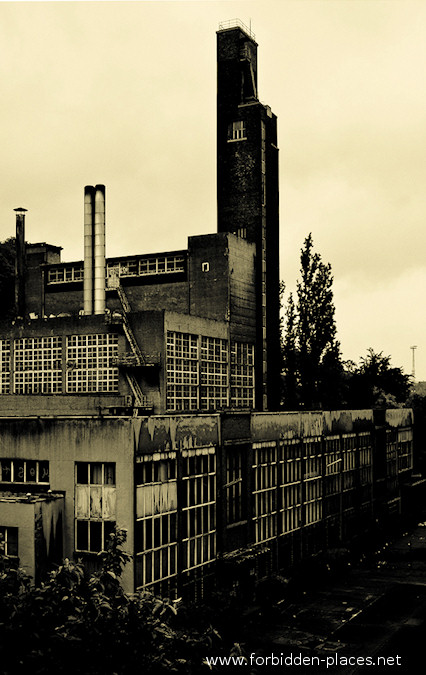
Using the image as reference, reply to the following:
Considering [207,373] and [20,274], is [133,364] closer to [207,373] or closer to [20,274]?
[207,373]

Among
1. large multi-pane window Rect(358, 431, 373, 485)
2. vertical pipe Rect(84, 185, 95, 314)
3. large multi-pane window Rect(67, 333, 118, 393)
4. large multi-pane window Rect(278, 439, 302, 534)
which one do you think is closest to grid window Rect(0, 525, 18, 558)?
large multi-pane window Rect(278, 439, 302, 534)

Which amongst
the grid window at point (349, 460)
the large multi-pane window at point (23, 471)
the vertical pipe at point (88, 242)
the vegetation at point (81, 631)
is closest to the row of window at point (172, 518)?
the large multi-pane window at point (23, 471)

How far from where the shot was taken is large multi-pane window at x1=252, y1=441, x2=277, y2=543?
3953cm

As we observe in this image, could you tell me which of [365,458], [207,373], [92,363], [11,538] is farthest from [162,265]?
[11,538]

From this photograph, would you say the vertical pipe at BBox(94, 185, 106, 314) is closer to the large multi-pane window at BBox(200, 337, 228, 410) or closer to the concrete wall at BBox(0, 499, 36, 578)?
the large multi-pane window at BBox(200, 337, 228, 410)

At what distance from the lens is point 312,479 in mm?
46188

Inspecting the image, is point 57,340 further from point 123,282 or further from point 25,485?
point 25,485

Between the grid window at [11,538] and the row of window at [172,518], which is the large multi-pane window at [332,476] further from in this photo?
the grid window at [11,538]

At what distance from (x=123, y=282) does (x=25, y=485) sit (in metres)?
29.2

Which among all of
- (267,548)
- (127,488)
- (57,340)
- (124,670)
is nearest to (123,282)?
(57,340)

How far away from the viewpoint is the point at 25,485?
31.4 meters

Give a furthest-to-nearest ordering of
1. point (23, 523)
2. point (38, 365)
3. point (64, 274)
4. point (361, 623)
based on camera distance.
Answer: point (64, 274) < point (38, 365) < point (361, 623) < point (23, 523)

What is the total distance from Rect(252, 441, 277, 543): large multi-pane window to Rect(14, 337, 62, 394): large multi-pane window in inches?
614

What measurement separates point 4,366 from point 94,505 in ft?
79.0
